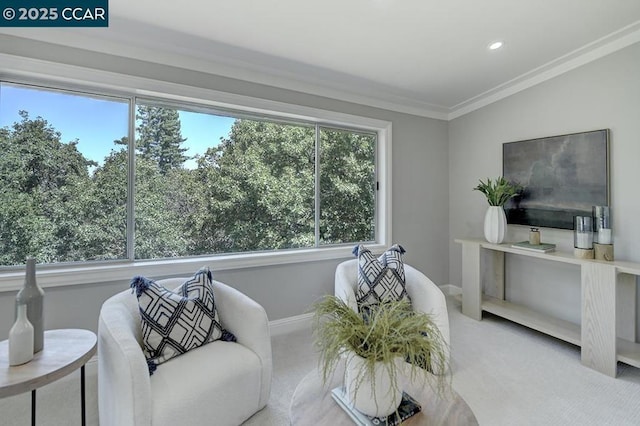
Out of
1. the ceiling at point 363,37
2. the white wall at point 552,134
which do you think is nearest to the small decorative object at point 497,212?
the white wall at point 552,134

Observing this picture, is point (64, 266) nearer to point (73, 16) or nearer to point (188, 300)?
point (188, 300)

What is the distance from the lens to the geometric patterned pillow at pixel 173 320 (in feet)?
5.16

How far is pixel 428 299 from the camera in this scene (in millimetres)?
2242

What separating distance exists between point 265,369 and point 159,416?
0.57 m

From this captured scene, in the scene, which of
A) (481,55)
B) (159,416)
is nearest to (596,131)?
(481,55)

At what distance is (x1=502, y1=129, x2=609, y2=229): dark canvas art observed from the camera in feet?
8.46

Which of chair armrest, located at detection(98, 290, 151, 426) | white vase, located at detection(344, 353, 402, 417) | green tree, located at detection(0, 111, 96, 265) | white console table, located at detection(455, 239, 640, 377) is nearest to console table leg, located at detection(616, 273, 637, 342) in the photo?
white console table, located at detection(455, 239, 640, 377)

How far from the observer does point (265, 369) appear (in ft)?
5.55

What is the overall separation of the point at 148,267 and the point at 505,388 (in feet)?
9.08

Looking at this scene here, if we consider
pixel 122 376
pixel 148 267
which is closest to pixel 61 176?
pixel 148 267

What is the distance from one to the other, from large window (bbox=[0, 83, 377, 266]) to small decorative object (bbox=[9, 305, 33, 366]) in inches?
45.2

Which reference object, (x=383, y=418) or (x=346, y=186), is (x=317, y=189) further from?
(x=383, y=418)

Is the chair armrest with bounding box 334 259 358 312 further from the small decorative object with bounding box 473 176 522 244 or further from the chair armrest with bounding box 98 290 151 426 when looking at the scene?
the small decorative object with bounding box 473 176 522 244

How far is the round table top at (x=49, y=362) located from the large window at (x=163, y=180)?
1011mm
